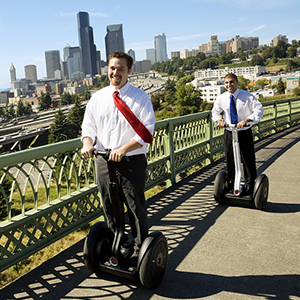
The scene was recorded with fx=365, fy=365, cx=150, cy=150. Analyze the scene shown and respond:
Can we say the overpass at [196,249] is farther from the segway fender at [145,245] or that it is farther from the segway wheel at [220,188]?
the segway fender at [145,245]

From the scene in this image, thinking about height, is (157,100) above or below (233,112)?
below

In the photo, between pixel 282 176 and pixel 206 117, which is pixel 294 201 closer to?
pixel 282 176

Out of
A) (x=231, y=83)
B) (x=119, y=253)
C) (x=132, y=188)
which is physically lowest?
(x=119, y=253)

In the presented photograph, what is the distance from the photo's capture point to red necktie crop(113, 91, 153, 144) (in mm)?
2852

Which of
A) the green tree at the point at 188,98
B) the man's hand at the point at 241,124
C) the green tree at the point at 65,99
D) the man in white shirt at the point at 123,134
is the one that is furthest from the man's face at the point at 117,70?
the green tree at the point at 65,99

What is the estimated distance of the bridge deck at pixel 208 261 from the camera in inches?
119

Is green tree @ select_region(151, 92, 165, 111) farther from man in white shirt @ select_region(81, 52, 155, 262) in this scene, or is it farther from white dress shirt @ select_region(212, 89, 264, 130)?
man in white shirt @ select_region(81, 52, 155, 262)

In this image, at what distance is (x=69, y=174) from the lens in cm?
416

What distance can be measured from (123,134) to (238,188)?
8.47 feet

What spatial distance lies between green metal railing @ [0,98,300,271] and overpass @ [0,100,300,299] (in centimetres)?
2

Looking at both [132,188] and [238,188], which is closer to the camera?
[132,188]

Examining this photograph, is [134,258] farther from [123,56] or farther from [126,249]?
[123,56]

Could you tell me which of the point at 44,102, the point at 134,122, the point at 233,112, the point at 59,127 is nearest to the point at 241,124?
the point at 233,112

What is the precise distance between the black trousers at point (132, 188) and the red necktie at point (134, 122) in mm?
227
